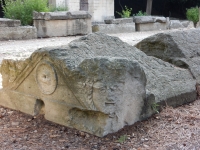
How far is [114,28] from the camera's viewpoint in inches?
598

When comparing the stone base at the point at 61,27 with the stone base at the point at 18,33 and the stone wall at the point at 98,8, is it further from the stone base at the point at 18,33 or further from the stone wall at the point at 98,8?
Answer: the stone wall at the point at 98,8

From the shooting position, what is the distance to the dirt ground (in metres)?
2.67

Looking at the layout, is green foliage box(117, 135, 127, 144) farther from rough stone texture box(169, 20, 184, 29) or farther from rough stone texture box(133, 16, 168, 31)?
rough stone texture box(169, 20, 184, 29)

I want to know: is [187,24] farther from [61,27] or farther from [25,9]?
[25,9]

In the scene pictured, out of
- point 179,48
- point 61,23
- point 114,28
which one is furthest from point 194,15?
point 179,48

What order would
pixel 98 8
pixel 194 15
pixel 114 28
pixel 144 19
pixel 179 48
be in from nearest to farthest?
pixel 179 48 → pixel 114 28 → pixel 144 19 → pixel 98 8 → pixel 194 15

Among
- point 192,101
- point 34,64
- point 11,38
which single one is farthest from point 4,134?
point 11,38

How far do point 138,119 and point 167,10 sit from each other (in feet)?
84.4

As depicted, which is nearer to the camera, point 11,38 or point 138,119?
point 138,119

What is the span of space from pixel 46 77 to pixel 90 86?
20.0 inches

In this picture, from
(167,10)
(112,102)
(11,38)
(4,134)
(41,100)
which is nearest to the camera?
(112,102)

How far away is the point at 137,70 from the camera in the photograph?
287 centimetres

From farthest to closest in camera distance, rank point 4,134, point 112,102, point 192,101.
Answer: point 192,101
point 4,134
point 112,102

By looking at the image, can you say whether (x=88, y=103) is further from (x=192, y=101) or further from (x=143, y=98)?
(x=192, y=101)
